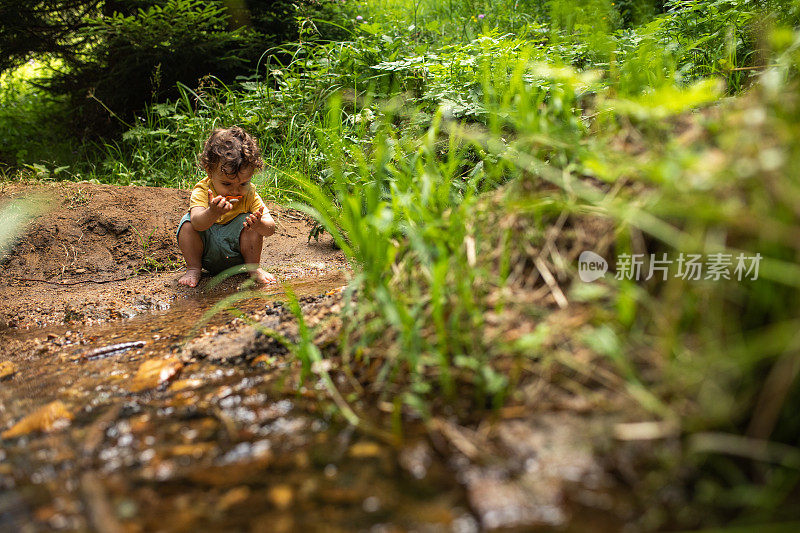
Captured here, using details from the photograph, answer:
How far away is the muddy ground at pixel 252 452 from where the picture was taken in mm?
Result: 901

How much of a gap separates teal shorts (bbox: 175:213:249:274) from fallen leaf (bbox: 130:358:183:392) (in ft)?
5.40

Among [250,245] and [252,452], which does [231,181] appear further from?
[252,452]

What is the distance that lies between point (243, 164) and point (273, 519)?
244cm

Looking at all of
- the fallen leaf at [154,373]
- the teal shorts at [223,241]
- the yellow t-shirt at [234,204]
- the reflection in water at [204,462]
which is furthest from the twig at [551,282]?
the teal shorts at [223,241]

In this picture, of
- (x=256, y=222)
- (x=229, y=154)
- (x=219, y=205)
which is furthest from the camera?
(x=256, y=222)

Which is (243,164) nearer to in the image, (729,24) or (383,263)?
(383,263)

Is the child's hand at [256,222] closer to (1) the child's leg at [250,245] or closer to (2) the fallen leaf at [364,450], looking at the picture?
(1) the child's leg at [250,245]

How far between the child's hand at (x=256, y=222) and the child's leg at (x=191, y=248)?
0.32 meters

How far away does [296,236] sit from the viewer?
162 inches

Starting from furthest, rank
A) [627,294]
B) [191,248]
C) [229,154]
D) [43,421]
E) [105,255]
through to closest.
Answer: [105,255], [191,248], [229,154], [43,421], [627,294]

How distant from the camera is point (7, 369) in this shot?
178cm

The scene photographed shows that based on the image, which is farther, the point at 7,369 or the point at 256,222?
the point at 256,222

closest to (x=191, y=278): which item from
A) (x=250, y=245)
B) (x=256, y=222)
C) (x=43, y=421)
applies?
(x=250, y=245)

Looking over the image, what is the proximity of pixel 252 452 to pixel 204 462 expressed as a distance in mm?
95
